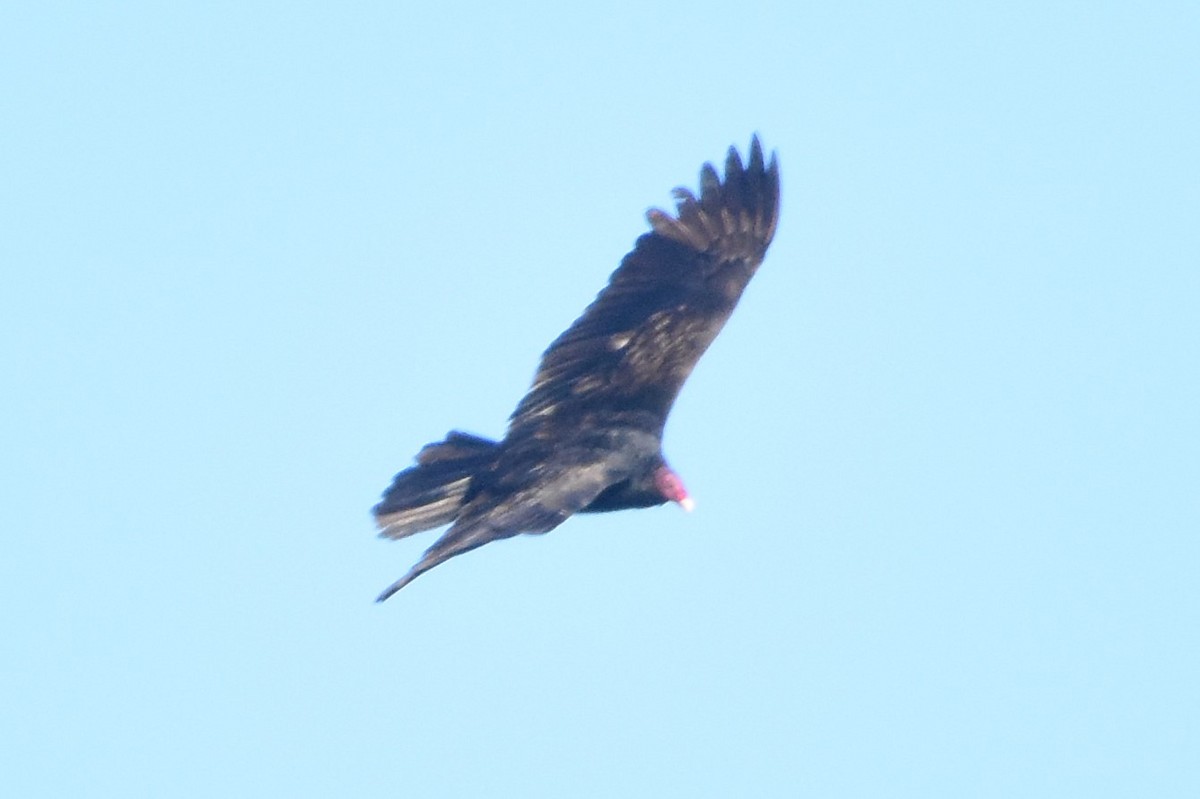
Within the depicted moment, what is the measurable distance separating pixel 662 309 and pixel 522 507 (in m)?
1.68

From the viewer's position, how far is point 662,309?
10.5 meters

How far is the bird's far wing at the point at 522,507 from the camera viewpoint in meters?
8.84

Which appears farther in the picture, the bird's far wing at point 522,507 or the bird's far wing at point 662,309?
the bird's far wing at point 662,309

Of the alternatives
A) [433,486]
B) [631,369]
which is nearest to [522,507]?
[433,486]

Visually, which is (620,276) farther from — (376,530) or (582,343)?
(376,530)

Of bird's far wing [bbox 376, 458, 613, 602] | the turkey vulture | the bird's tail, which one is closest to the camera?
bird's far wing [bbox 376, 458, 613, 602]

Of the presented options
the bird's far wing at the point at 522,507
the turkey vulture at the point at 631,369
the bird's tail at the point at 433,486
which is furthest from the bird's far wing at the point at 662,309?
the bird's far wing at the point at 522,507

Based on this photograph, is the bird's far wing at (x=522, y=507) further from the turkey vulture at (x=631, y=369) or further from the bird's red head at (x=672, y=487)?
the bird's red head at (x=672, y=487)

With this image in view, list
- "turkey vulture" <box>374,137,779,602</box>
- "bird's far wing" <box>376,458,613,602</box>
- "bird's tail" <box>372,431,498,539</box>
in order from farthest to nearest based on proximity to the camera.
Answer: "bird's tail" <box>372,431,498,539</box> → "turkey vulture" <box>374,137,779,602</box> → "bird's far wing" <box>376,458,613,602</box>

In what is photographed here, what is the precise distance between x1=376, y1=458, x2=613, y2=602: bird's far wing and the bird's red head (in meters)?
0.56

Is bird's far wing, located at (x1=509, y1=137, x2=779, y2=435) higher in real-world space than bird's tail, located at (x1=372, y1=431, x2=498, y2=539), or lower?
higher

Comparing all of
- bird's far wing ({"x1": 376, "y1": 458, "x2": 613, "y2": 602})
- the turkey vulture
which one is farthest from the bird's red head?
bird's far wing ({"x1": 376, "y1": 458, "x2": 613, "y2": 602})

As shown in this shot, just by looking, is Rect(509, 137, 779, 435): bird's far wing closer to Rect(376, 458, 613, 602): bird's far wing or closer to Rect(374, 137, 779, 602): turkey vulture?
Rect(374, 137, 779, 602): turkey vulture

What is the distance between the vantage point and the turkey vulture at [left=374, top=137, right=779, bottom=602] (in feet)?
33.3
